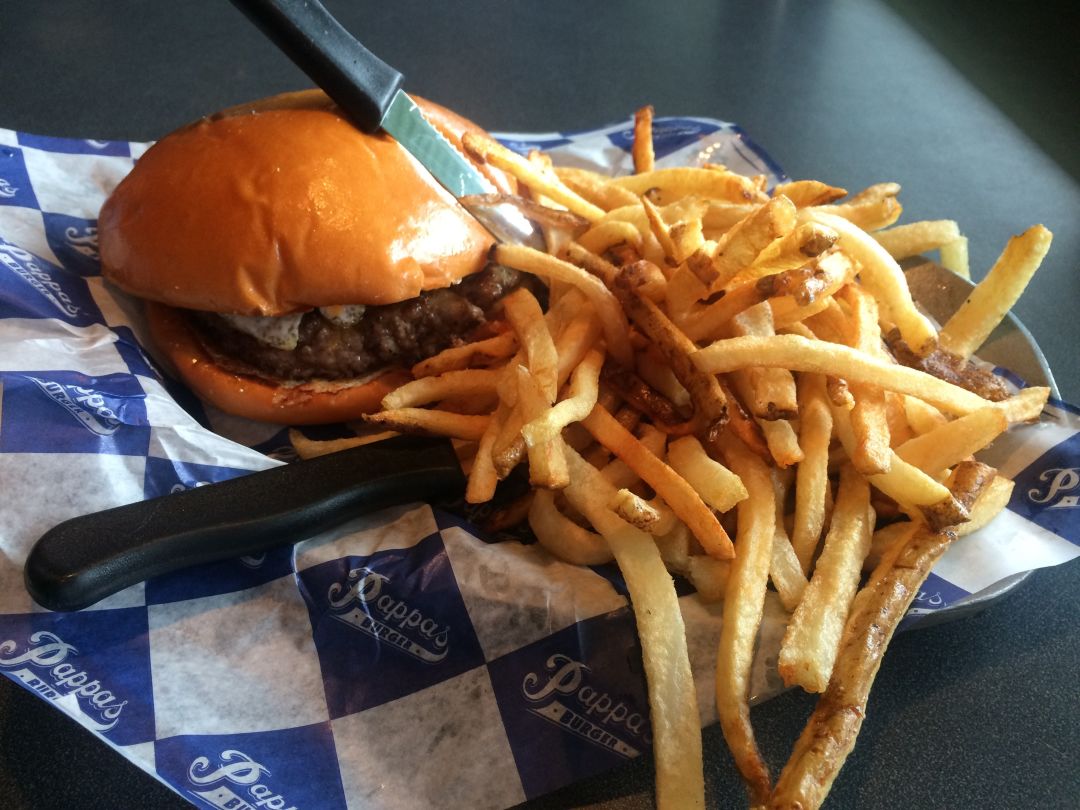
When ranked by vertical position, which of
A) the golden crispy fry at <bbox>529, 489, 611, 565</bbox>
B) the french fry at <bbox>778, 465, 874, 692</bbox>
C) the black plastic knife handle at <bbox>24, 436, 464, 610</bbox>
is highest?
the french fry at <bbox>778, 465, 874, 692</bbox>

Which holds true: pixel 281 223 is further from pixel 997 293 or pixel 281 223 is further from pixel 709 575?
pixel 997 293

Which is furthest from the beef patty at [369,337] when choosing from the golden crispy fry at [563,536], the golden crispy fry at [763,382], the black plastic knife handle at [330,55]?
the golden crispy fry at [763,382]

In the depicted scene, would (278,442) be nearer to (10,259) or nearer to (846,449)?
(10,259)

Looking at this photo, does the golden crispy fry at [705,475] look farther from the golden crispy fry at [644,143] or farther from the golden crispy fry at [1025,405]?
the golden crispy fry at [644,143]

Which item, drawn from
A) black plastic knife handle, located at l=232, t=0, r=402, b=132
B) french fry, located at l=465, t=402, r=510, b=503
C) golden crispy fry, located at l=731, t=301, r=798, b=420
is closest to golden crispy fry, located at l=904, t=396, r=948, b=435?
golden crispy fry, located at l=731, t=301, r=798, b=420

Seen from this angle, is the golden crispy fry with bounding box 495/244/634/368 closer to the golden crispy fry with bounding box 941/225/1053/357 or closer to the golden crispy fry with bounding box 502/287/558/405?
the golden crispy fry with bounding box 502/287/558/405
